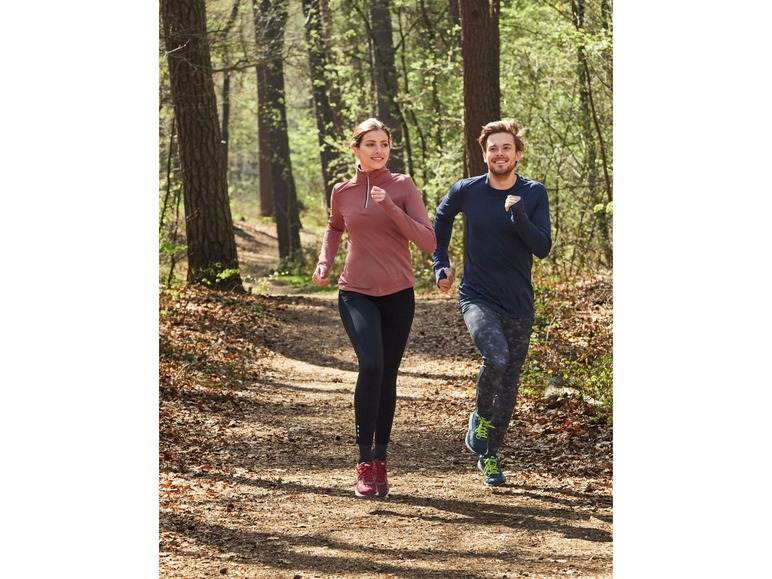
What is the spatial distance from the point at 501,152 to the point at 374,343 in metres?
1.41

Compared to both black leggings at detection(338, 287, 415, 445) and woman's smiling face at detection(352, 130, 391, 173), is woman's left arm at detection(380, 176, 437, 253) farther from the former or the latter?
black leggings at detection(338, 287, 415, 445)

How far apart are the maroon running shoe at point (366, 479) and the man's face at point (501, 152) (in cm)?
203

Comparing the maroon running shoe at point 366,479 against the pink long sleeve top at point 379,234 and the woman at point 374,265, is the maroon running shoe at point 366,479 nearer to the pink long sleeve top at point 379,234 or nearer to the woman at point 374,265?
the woman at point 374,265

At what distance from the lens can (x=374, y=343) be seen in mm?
5832

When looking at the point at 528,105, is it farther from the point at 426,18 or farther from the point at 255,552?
the point at 255,552

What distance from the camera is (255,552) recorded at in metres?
5.31

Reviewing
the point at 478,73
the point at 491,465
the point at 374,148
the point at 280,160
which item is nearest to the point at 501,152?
the point at 374,148

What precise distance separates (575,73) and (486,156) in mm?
10423

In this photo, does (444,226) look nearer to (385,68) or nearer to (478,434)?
(478,434)

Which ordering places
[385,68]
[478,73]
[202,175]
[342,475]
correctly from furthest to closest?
[385,68] < [202,175] < [478,73] < [342,475]

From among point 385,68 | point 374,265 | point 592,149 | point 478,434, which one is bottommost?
point 478,434

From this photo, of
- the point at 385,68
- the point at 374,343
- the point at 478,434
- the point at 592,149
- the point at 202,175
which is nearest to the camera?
the point at 374,343

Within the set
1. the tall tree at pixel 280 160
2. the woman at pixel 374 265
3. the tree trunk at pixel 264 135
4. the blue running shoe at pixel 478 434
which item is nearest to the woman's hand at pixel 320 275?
the woman at pixel 374 265

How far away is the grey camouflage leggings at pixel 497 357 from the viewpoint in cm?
598
